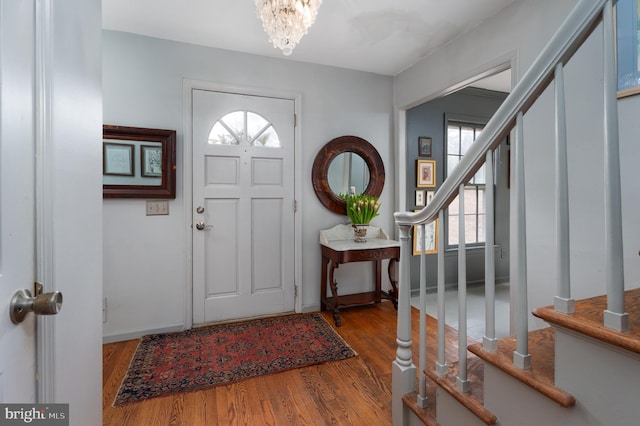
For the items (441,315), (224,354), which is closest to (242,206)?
(224,354)

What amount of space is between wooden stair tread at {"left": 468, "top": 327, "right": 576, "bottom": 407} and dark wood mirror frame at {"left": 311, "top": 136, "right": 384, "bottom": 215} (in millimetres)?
2115

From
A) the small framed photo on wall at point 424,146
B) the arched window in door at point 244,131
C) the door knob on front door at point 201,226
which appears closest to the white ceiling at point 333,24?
the arched window in door at point 244,131

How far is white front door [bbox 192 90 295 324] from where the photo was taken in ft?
8.80

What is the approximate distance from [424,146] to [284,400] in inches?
118

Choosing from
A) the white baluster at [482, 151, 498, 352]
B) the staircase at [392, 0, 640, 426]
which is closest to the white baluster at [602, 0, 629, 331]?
the staircase at [392, 0, 640, 426]

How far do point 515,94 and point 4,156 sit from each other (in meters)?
1.36

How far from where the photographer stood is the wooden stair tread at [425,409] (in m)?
1.30

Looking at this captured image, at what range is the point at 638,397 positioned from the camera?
678 millimetres

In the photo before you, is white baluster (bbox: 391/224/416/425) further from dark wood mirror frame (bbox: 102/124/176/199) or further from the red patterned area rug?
dark wood mirror frame (bbox: 102/124/176/199)

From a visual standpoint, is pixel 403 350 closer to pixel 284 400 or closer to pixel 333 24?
pixel 284 400

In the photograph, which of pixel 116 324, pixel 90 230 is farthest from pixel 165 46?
pixel 116 324

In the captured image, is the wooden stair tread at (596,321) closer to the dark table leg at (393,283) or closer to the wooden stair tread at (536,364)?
the wooden stair tread at (536,364)

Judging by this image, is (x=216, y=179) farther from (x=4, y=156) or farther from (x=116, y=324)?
(x=4, y=156)

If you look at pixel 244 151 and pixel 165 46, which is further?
pixel 244 151
